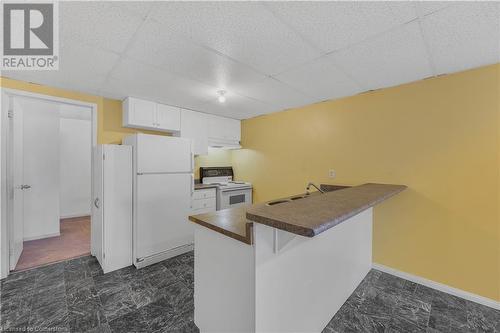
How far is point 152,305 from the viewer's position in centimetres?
194

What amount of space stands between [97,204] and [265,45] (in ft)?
9.27

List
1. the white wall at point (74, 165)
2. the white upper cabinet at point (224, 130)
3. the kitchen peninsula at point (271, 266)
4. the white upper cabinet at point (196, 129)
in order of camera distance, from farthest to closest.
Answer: the white wall at point (74, 165) < the white upper cabinet at point (224, 130) < the white upper cabinet at point (196, 129) < the kitchen peninsula at point (271, 266)

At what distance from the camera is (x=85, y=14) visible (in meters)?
1.31

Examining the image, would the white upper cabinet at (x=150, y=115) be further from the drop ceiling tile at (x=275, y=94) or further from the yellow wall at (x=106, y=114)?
the drop ceiling tile at (x=275, y=94)

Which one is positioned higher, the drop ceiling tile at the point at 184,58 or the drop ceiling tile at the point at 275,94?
the drop ceiling tile at the point at 275,94

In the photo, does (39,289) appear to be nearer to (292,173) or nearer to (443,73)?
(292,173)

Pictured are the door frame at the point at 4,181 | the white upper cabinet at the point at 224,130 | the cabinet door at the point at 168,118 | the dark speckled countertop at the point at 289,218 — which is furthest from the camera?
the white upper cabinet at the point at 224,130

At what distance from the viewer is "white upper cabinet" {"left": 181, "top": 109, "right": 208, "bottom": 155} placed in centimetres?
353

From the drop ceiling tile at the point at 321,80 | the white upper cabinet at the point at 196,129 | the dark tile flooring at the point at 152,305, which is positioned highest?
the drop ceiling tile at the point at 321,80

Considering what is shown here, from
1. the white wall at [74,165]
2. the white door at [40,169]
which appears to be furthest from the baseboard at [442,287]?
the white wall at [74,165]

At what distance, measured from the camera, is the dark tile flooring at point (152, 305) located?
1706mm

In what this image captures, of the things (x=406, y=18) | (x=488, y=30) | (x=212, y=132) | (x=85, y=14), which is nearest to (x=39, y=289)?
(x=85, y=14)

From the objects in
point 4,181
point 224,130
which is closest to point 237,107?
point 224,130

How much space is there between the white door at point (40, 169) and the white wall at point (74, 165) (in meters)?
0.92
